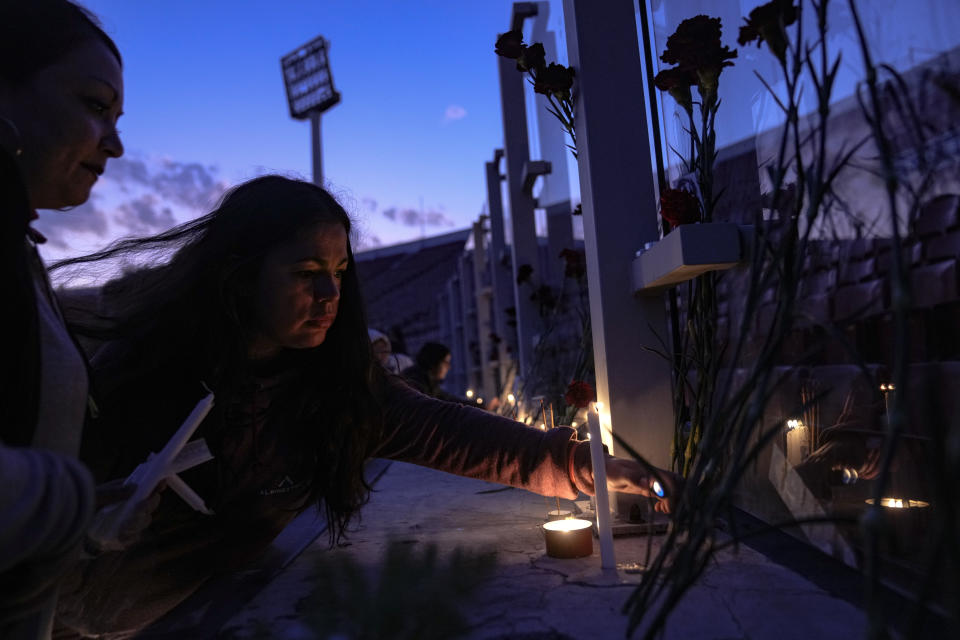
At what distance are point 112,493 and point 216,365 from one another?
774 millimetres

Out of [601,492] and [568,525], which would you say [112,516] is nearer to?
[601,492]

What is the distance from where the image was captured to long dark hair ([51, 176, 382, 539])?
156cm

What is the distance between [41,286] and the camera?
3.04 feet

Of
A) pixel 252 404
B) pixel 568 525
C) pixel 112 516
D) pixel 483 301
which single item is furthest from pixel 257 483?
pixel 483 301

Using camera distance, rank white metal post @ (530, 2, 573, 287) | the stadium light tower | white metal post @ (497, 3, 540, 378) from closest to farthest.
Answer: white metal post @ (530, 2, 573, 287), white metal post @ (497, 3, 540, 378), the stadium light tower

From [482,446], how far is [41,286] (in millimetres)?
965

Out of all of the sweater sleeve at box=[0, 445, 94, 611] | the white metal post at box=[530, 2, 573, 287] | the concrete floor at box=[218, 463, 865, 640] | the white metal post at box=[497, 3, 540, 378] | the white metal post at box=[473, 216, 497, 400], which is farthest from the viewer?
the white metal post at box=[473, 216, 497, 400]

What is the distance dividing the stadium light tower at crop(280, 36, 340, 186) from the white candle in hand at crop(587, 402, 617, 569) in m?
14.0

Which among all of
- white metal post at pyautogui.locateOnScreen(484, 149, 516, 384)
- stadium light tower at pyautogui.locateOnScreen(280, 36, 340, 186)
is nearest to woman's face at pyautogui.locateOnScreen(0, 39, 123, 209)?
white metal post at pyautogui.locateOnScreen(484, 149, 516, 384)

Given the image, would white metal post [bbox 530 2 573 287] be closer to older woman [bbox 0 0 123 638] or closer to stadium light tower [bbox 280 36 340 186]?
older woman [bbox 0 0 123 638]

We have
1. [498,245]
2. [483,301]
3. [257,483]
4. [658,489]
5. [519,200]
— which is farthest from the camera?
[483,301]

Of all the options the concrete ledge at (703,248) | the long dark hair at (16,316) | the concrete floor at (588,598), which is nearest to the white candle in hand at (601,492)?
the concrete floor at (588,598)

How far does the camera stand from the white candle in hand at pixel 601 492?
126 cm

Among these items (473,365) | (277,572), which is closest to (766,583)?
(277,572)
